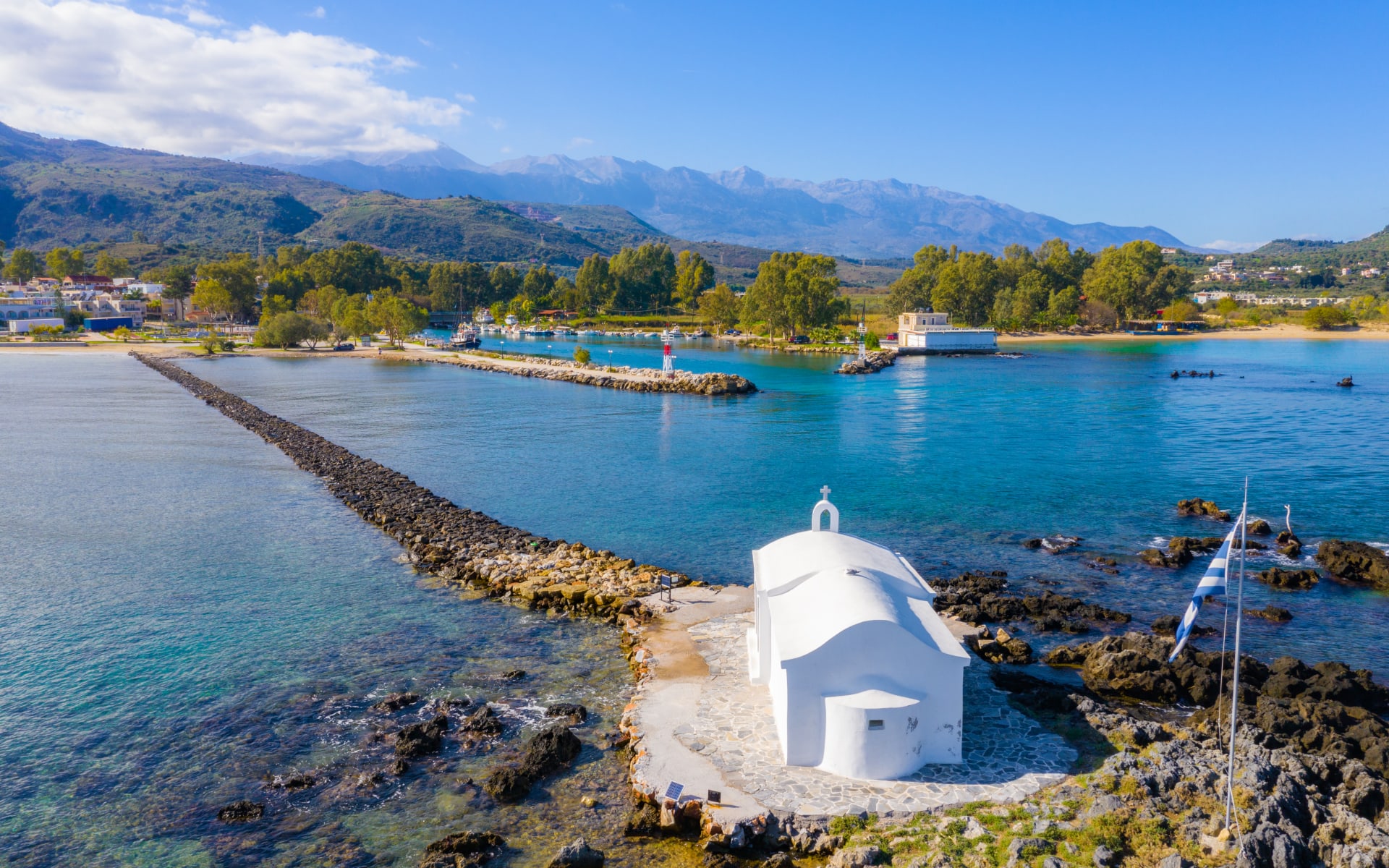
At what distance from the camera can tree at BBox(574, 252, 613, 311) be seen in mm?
178125

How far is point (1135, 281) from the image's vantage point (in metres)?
150

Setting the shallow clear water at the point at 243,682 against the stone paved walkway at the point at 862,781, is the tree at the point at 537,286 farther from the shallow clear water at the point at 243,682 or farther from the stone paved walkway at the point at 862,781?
the stone paved walkway at the point at 862,781

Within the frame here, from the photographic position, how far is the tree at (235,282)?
468 feet

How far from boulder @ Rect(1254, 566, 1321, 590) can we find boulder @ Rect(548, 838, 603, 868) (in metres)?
22.0

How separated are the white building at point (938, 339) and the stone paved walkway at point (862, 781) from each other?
10929cm

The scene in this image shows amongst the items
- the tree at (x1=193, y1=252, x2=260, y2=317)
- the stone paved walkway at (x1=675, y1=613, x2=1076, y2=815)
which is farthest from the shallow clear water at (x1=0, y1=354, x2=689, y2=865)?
the tree at (x1=193, y1=252, x2=260, y2=317)

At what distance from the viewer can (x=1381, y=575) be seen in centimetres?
2442

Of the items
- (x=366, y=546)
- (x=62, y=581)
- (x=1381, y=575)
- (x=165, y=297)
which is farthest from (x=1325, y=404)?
(x=165, y=297)

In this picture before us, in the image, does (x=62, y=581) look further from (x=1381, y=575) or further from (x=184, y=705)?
(x=1381, y=575)

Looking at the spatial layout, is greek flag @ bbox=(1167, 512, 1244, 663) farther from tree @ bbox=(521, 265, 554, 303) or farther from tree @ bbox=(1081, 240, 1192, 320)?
tree @ bbox=(521, 265, 554, 303)

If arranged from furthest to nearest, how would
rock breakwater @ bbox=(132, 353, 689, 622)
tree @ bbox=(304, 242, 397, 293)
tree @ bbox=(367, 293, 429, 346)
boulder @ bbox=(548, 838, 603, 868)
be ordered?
1. tree @ bbox=(304, 242, 397, 293)
2. tree @ bbox=(367, 293, 429, 346)
3. rock breakwater @ bbox=(132, 353, 689, 622)
4. boulder @ bbox=(548, 838, 603, 868)

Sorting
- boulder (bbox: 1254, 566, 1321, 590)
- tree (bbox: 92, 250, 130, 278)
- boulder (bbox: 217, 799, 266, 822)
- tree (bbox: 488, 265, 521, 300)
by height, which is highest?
tree (bbox: 92, 250, 130, 278)

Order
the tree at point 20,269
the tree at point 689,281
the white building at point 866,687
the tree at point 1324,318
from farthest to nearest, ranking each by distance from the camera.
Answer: the tree at point 20,269, the tree at point 689,281, the tree at point 1324,318, the white building at point 866,687

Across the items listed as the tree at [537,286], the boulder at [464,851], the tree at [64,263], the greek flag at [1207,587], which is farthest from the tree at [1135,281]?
the tree at [64,263]
